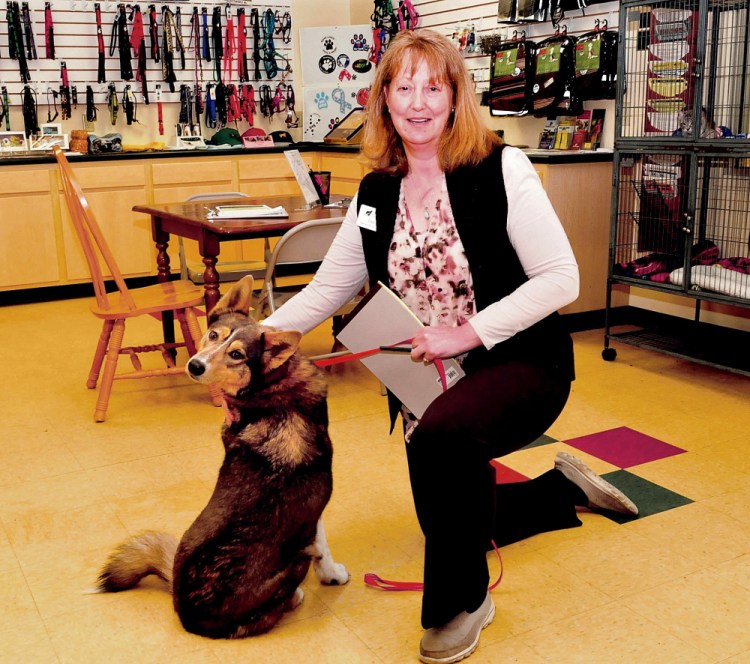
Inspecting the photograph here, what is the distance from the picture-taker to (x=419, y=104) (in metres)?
1.94

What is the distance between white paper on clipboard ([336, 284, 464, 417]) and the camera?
1912 mm

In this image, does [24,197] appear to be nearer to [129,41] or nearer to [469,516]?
[129,41]

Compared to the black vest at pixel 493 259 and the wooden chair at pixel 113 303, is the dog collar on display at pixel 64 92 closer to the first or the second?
the wooden chair at pixel 113 303

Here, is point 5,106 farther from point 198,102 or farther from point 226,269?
point 226,269

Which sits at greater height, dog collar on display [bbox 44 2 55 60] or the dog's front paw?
dog collar on display [bbox 44 2 55 60]

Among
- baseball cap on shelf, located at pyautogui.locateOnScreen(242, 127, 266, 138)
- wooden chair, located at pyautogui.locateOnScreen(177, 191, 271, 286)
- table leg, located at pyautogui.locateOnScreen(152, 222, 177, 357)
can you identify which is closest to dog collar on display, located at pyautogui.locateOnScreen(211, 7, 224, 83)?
baseball cap on shelf, located at pyautogui.locateOnScreen(242, 127, 266, 138)

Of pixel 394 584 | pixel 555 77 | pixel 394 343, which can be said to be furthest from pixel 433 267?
pixel 555 77

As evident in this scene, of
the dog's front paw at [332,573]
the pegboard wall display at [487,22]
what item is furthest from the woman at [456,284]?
the pegboard wall display at [487,22]

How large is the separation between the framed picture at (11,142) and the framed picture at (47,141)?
0.06 metres

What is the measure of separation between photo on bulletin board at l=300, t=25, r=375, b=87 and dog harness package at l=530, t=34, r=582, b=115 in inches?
83.6

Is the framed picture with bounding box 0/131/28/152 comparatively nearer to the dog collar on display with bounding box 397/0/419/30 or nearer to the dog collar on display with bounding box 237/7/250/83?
the dog collar on display with bounding box 237/7/250/83

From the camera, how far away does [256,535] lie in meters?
1.78

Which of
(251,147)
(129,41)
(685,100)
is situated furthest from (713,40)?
(129,41)

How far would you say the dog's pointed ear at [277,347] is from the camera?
176cm
